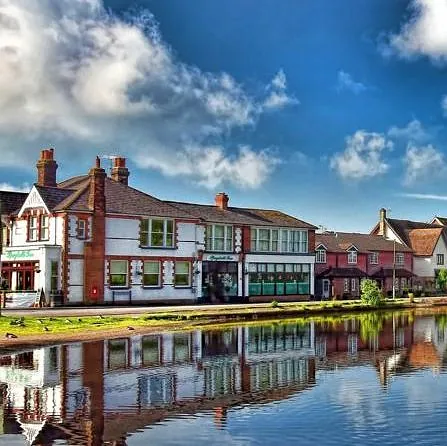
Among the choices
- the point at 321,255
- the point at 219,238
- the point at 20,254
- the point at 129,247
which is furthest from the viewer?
the point at 321,255

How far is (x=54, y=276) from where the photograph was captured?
54094 mm

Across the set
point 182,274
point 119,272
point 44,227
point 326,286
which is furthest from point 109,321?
point 326,286

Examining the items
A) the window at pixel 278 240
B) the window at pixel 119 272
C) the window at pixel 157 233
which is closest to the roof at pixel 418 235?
the window at pixel 278 240

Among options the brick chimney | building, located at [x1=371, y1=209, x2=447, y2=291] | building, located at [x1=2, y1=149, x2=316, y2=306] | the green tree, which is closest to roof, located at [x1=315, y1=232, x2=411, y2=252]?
building, located at [x1=371, y1=209, x2=447, y2=291]

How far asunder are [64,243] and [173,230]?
34.1 ft

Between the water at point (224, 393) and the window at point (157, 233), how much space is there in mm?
23513

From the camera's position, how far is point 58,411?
18.2m

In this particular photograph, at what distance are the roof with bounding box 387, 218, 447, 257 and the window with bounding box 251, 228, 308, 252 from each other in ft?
110

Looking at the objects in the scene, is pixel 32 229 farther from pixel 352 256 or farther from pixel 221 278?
pixel 352 256

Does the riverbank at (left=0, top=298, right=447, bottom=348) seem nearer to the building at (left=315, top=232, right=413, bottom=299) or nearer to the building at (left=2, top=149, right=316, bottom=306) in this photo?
the building at (left=2, top=149, right=316, bottom=306)

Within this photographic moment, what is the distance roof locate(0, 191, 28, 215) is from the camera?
201 ft

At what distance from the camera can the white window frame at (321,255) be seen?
271ft


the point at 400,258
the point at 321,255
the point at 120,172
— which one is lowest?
the point at 321,255

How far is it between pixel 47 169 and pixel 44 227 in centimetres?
766
